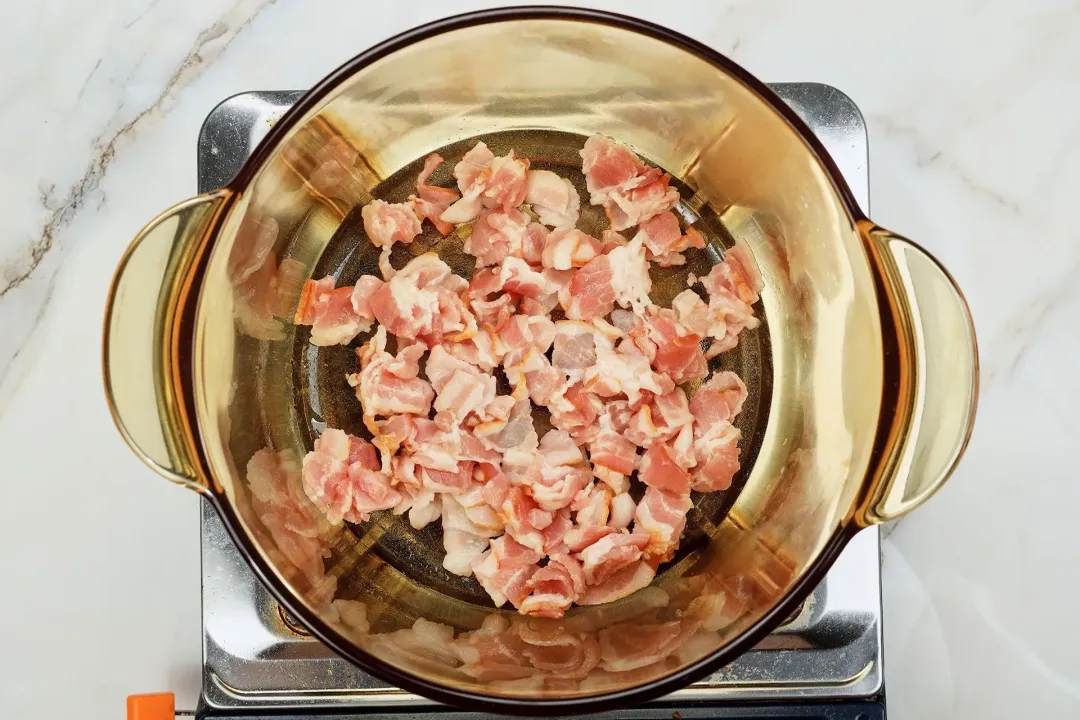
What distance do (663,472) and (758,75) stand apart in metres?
0.45

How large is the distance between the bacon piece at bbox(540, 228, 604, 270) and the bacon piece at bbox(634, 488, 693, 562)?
9.8 inches

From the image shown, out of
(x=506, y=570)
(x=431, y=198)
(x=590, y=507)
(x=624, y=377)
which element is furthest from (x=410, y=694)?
(x=431, y=198)

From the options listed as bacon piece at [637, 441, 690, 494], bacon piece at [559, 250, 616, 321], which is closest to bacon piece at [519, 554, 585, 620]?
bacon piece at [637, 441, 690, 494]

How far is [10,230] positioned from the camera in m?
0.93

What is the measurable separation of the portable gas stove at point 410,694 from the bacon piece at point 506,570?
0.39 ft

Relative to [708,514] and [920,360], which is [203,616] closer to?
[708,514]

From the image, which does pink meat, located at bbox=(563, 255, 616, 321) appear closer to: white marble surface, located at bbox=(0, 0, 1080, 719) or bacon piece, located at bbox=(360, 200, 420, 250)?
bacon piece, located at bbox=(360, 200, 420, 250)

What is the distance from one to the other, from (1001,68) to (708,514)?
Result: 0.62m

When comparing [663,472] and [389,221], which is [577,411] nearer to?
[663,472]

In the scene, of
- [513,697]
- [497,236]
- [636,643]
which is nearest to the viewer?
[513,697]

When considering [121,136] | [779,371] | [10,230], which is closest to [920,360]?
[779,371]

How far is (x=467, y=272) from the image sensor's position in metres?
0.87

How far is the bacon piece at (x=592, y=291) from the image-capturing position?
84cm

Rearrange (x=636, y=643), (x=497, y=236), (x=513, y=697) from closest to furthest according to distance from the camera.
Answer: (x=513, y=697) < (x=636, y=643) < (x=497, y=236)
